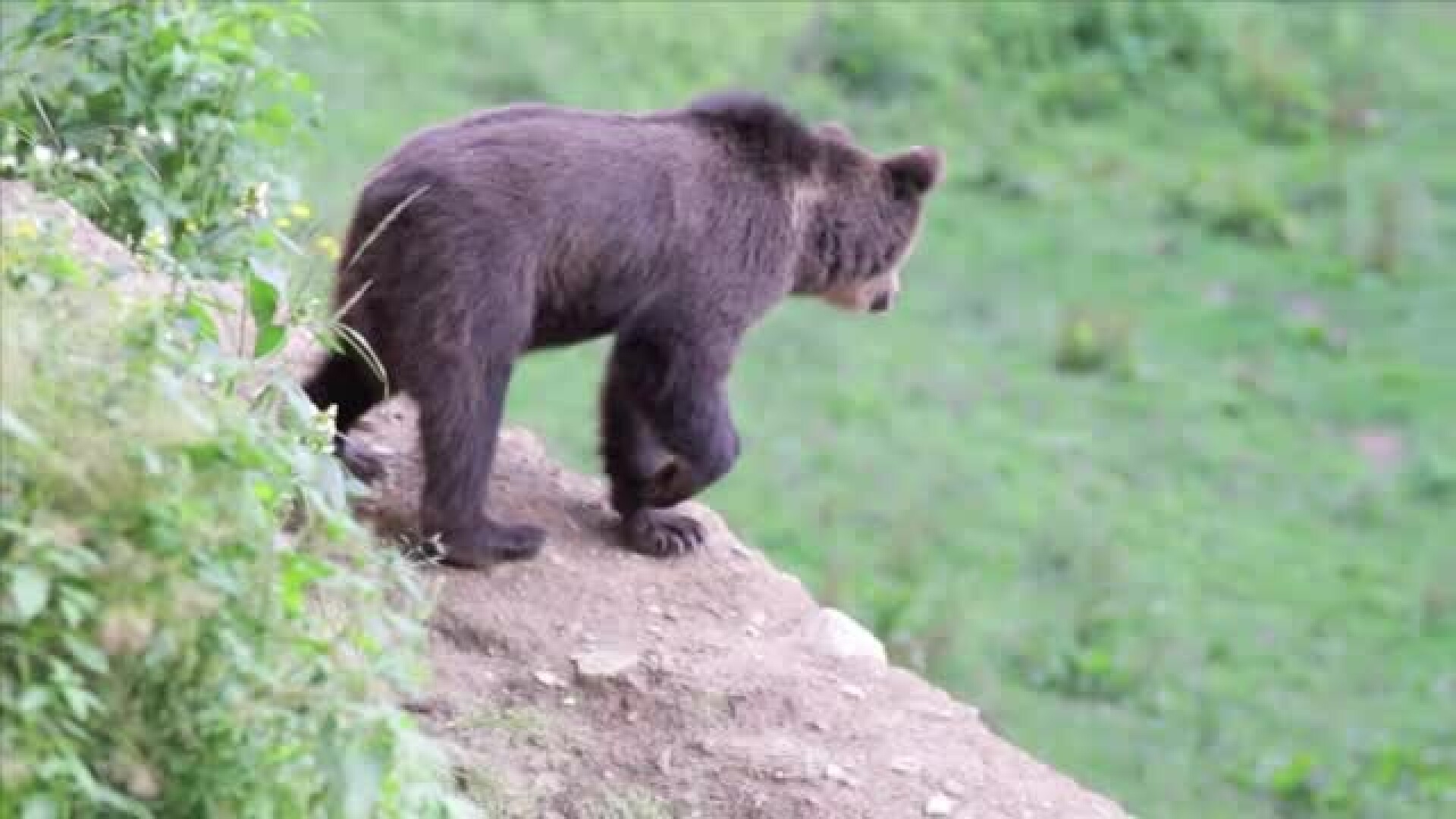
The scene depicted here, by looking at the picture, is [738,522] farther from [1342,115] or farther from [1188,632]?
[1342,115]

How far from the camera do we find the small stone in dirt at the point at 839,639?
6.74 m

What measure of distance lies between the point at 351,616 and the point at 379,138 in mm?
9745

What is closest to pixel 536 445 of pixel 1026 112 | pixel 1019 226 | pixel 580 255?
pixel 580 255

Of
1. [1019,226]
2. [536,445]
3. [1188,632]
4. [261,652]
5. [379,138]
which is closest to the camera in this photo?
[261,652]

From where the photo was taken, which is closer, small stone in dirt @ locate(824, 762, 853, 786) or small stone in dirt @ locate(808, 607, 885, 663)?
small stone in dirt @ locate(824, 762, 853, 786)

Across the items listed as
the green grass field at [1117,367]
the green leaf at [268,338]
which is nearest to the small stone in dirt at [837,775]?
the green leaf at [268,338]

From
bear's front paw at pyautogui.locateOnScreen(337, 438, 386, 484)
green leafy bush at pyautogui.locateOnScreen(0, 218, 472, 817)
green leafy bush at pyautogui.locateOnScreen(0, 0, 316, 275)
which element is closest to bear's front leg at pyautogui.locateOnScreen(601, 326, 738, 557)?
bear's front paw at pyautogui.locateOnScreen(337, 438, 386, 484)

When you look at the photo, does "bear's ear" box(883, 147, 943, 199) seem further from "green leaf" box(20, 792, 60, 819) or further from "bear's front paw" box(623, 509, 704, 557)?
"green leaf" box(20, 792, 60, 819)

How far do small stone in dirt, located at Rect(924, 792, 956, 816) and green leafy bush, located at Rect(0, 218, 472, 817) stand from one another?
1.83m

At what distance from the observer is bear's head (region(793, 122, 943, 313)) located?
24.8 feet

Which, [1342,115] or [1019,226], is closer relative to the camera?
[1019,226]

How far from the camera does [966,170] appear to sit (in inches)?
622

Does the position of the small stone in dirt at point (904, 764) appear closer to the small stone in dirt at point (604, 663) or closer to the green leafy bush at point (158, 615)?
the small stone in dirt at point (604, 663)

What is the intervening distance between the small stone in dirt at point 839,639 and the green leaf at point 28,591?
2904mm
